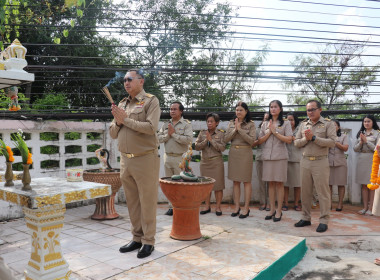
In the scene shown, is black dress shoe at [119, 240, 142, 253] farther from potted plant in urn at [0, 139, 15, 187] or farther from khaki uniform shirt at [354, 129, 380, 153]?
khaki uniform shirt at [354, 129, 380, 153]

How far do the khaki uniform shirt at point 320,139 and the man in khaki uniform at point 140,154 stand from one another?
94.8 inches

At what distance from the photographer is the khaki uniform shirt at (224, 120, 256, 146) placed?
16.1 feet

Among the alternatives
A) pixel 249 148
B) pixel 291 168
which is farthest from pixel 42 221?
pixel 291 168

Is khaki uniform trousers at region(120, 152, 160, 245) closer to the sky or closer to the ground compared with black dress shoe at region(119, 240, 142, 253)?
closer to the sky

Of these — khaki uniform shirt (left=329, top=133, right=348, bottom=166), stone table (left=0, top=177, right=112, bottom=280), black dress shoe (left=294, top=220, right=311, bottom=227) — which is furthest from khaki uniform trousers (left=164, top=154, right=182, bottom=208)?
khaki uniform shirt (left=329, top=133, right=348, bottom=166)

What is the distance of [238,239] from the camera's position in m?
3.69

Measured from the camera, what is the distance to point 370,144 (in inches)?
219

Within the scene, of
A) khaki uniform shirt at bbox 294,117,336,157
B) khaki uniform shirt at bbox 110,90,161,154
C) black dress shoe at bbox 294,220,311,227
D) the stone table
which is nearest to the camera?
the stone table

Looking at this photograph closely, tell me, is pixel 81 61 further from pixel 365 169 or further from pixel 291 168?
pixel 365 169

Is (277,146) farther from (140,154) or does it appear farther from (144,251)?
(144,251)

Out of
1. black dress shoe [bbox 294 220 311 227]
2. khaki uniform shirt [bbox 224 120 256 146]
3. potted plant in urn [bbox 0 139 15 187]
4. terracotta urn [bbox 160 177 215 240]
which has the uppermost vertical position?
khaki uniform shirt [bbox 224 120 256 146]

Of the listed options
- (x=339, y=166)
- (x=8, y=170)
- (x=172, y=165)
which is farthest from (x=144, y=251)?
(x=339, y=166)

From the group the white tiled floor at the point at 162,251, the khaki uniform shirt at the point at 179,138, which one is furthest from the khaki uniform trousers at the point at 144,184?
the khaki uniform shirt at the point at 179,138

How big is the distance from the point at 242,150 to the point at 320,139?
4.18ft
